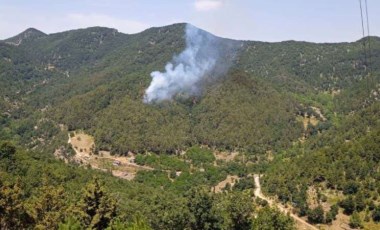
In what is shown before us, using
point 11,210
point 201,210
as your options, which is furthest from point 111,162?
point 11,210

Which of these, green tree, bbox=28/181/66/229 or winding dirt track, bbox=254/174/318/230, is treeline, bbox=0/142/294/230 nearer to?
green tree, bbox=28/181/66/229

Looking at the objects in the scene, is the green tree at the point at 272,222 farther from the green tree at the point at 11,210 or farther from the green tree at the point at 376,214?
the green tree at the point at 376,214

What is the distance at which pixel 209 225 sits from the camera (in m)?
77.4

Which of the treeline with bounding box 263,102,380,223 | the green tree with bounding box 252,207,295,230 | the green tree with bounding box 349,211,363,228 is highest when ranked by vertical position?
the green tree with bounding box 252,207,295,230

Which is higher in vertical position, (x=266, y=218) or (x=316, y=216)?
(x=266, y=218)

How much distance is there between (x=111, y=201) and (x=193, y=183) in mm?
100901

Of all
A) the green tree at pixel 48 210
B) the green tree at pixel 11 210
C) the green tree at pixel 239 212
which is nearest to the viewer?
the green tree at pixel 11 210

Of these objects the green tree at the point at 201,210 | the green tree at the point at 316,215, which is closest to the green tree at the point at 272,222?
the green tree at the point at 201,210

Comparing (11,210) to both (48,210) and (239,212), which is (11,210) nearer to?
(48,210)

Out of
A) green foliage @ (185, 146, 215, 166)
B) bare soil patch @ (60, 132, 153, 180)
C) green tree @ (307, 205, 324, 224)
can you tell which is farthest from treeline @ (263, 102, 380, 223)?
bare soil patch @ (60, 132, 153, 180)

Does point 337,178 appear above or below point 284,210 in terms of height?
above

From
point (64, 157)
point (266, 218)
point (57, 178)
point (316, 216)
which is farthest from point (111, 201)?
point (64, 157)

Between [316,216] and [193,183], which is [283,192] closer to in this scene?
[316,216]

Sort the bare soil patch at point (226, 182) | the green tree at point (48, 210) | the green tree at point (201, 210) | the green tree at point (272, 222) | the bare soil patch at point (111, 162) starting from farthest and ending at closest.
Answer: the bare soil patch at point (111, 162) → the bare soil patch at point (226, 182) → the green tree at point (201, 210) → the green tree at point (272, 222) → the green tree at point (48, 210)
